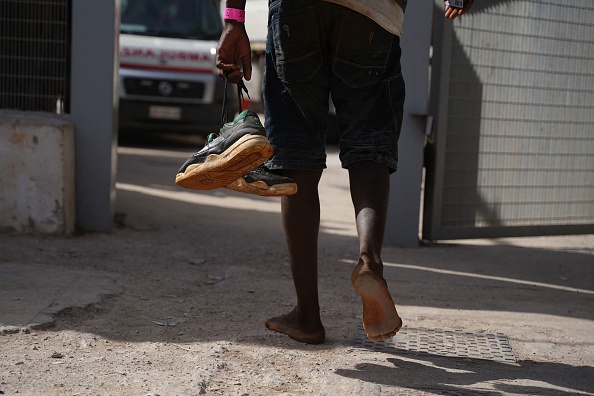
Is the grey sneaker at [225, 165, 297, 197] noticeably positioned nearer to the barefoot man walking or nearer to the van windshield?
the barefoot man walking

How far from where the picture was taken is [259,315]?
3.80 meters

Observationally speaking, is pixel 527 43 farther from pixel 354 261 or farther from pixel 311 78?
pixel 311 78

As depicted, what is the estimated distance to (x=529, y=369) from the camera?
10.4ft

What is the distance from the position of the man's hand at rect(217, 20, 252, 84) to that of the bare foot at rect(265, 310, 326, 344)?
36.6 inches

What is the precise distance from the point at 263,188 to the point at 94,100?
259 centimetres

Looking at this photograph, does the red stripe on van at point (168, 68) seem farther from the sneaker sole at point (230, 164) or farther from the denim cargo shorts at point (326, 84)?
the sneaker sole at point (230, 164)

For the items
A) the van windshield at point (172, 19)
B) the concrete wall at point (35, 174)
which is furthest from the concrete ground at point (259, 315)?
the van windshield at point (172, 19)

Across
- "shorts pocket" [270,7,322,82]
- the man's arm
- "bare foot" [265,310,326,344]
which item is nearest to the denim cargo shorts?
"shorts pocket" [270,7,322,82]

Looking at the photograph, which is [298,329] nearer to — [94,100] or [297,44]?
[297,44]

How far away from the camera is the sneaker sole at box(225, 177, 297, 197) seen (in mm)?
→ 3031

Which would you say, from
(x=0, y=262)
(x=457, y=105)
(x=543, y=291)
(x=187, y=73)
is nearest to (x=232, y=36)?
(x=0, y=262)

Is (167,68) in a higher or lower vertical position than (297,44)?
higher

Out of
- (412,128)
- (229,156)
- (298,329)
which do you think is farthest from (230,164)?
(412,128)

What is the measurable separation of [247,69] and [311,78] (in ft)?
0.87
